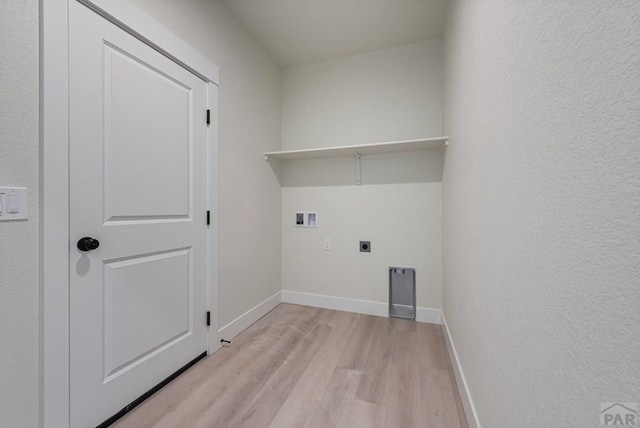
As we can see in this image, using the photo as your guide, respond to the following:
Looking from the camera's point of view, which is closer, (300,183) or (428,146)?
A: (428,146)

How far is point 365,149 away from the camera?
7.63 ft

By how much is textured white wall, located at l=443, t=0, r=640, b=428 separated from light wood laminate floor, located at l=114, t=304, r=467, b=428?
0.45 metres

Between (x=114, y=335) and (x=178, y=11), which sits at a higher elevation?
(x=178, y=11)

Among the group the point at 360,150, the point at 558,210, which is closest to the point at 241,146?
the point at 360,150

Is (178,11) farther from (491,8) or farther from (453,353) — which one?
(453,353)

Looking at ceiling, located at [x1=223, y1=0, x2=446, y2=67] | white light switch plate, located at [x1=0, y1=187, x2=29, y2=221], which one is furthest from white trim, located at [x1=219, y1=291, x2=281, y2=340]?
ceiling, located at [x1=223, y1=0, x2=446, y2=67]

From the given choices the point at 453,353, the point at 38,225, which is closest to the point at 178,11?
the point at 38,225

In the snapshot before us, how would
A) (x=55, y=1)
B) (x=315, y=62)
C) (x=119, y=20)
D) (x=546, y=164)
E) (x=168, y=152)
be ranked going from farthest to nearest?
(x=315, y=62)
(x=168, y=152)
(x=119, y=20)
(x=55, y=1)
(x=546, y=164)

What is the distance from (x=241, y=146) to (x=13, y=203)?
143cm

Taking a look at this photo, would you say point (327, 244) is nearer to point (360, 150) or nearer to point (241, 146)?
point (360, 150)

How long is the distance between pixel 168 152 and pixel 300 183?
1.44 metres

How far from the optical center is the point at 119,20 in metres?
1.26

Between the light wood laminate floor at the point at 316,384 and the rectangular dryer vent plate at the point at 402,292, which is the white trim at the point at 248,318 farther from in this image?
the rectangular dryer vent plate at the point at 402,292

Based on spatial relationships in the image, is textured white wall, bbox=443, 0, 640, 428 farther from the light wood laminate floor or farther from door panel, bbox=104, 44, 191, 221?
door panel, bbox=104, 44, 191, 221
